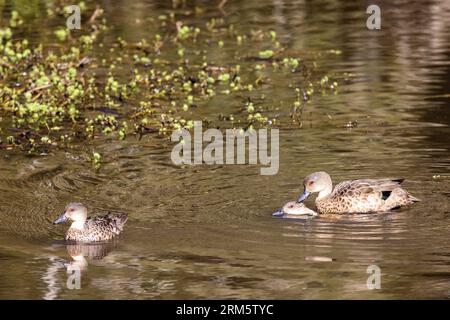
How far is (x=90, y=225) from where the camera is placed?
1092cm

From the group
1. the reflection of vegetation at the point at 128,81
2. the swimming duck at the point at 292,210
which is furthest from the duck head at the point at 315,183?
the reflection of vegetation at the point at 128,81

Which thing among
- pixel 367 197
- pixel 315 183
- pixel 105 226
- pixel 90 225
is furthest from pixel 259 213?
pixel 90 225

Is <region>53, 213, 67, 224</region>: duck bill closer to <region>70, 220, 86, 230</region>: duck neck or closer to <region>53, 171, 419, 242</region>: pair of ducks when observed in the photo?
<region>53, 171, 419, 242</region>: pair of ducks

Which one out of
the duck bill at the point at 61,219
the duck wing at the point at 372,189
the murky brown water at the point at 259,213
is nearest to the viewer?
the murky brown water at the point at 259,213

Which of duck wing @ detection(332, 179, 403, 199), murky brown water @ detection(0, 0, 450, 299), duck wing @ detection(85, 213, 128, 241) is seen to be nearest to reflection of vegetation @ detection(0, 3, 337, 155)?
murky brown water @ detection(0, 0, 450, 299)

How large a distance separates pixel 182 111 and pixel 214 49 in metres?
3.89

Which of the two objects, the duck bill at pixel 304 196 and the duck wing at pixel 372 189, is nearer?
the duck wing at pixel 372 189

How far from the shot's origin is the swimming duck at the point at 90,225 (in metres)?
10.8

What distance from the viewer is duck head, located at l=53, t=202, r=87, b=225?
1098 centimetres

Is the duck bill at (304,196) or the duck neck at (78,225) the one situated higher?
the duck bill at (304,196)

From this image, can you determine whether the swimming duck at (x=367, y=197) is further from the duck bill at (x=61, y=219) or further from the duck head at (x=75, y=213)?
the duck bill at (x=61, y=219)

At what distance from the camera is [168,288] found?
9.38 metres

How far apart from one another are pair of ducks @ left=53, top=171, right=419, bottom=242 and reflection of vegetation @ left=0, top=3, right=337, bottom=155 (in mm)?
3222
